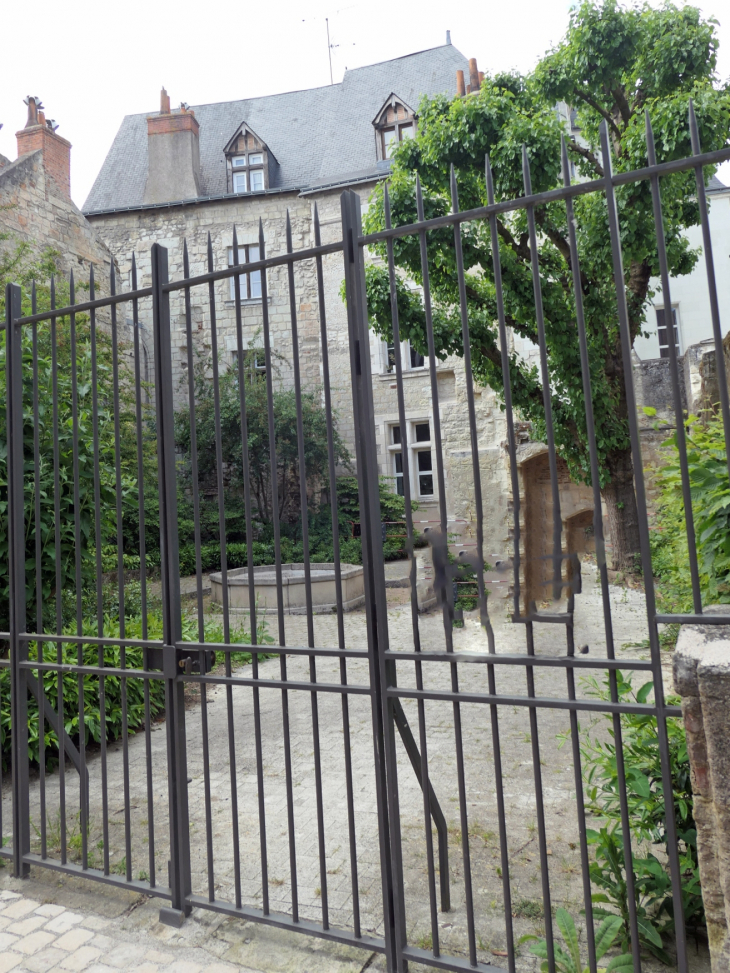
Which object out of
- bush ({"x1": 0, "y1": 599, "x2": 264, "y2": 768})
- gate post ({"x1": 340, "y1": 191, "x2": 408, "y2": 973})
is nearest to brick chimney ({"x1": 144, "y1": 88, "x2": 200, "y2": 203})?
bush ({"x1": 0, "y1": 599, "x2": 264, "y2": 768})

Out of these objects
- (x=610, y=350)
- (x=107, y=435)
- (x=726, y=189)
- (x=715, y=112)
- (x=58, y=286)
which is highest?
(x=726, y=189)

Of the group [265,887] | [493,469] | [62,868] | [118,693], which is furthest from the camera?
[493,469]

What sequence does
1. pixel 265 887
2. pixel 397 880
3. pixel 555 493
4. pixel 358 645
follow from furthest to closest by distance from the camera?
pixel 358 645 → pixel 265 887 → pixel 397 880 → pixel 555 493

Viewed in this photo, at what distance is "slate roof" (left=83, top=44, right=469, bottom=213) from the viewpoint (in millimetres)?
18188

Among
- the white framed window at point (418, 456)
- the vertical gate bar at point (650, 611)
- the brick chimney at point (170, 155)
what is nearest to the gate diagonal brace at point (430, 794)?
the vertical gate bar at point (650, 611)

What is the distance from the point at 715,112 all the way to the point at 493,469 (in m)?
9.06

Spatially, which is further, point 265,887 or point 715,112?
point 715,112

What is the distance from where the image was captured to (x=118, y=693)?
4848 millimetres

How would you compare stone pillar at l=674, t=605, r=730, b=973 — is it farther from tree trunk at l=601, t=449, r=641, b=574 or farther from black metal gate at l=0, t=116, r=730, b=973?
tree trunk at l=601, t=449, r=641, b=574

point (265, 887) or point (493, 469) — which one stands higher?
point (493, 469)

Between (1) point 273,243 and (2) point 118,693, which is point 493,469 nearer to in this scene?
(1) point 273,243

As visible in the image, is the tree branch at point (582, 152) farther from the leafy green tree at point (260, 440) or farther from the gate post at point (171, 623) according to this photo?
the leafy green tree at point (260, 440)

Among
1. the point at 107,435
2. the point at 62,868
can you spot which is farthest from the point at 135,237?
the point at 62,868

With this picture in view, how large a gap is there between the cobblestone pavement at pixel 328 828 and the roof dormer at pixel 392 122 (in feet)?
50.7
